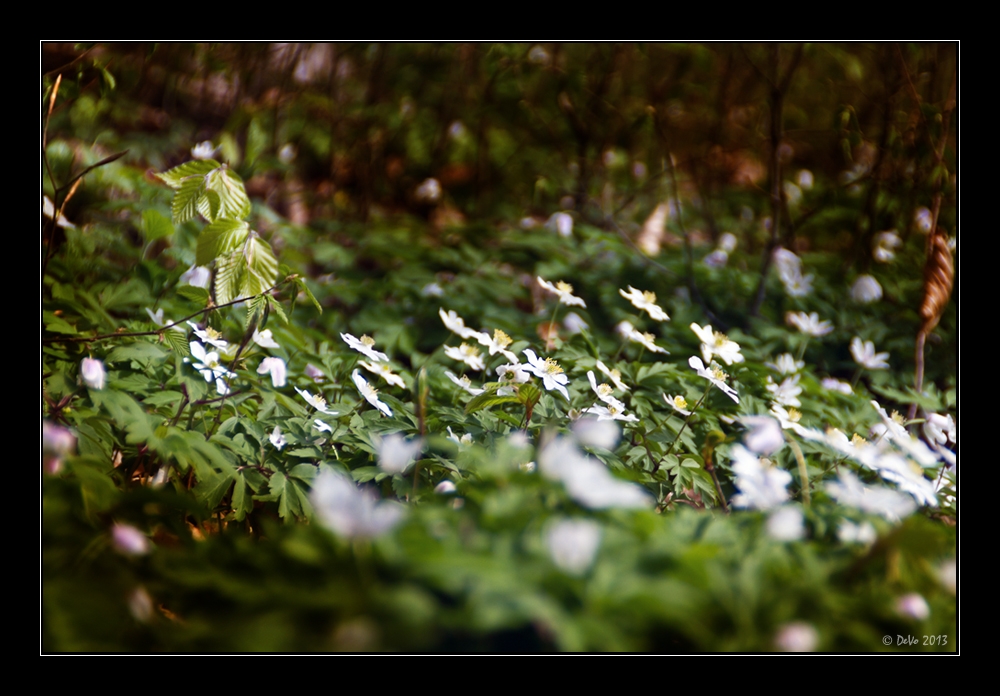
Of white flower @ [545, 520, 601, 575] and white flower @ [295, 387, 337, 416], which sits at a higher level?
white flower @ [295, 387, 337, 416]

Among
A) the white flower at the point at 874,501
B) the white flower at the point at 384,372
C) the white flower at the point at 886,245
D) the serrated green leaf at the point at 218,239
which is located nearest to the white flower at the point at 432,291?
the white flower at the point at 384,372

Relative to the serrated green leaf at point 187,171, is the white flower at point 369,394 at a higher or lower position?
lower

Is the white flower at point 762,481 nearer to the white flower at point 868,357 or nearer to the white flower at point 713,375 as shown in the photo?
the white flower at point 713,375

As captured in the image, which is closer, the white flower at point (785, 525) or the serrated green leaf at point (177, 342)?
the white flower at point (785, 525)

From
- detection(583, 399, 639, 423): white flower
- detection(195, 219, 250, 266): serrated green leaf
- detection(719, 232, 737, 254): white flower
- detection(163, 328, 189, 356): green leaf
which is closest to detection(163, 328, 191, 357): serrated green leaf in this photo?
detection(163, 328, 189, 356): green leaf

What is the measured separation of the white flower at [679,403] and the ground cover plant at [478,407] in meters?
0.03

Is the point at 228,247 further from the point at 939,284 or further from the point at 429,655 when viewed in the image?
the point at 939,284

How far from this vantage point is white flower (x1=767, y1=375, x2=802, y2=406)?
1.80 m

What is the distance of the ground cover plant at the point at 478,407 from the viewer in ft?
2.59

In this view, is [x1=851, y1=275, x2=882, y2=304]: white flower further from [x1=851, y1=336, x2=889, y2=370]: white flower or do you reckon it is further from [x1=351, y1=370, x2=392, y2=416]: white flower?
[x1=351, y1=370, x2=392, y2=416]: white flower

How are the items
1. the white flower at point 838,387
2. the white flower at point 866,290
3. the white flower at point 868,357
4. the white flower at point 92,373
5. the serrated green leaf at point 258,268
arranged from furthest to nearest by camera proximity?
the white flower at point 866,290 < the white flower at point 868,357 < the white flower at point 838,387 < the serrated green leaf at point 258,268 < the white flower at point 92,373
